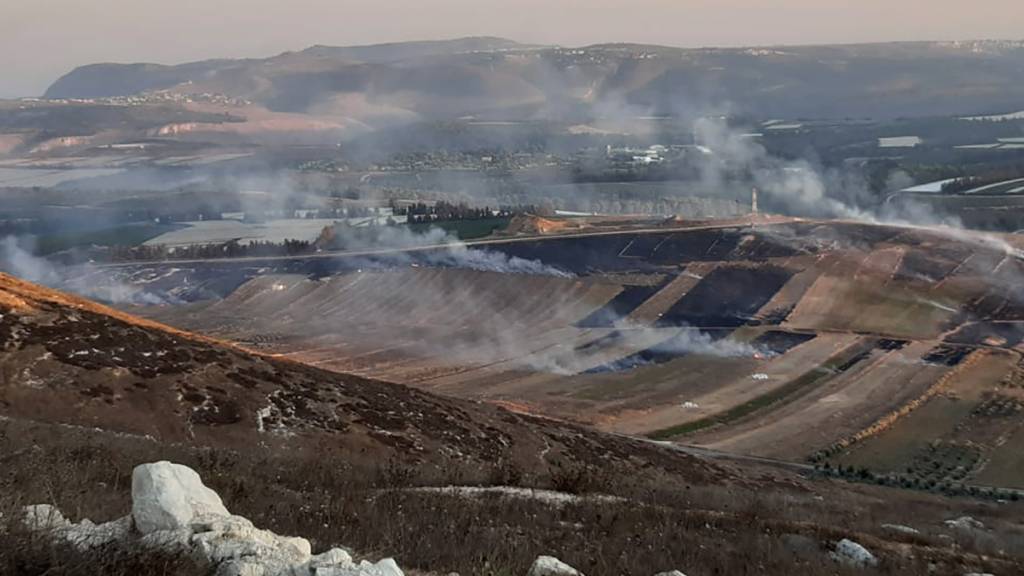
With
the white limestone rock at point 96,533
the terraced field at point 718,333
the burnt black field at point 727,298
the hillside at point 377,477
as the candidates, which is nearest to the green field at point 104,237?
the terraced field at point 718,333

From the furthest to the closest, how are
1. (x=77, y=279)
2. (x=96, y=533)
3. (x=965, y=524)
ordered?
1. (x=77, y=279)
2. (x=965, y=524)
3. (x=96, y=533)

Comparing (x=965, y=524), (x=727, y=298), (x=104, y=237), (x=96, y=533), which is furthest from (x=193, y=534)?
(x=104, y=237)

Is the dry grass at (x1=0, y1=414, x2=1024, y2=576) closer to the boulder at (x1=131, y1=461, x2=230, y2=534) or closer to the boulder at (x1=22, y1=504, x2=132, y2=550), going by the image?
the boulder at (x1=22, y1=504, x2=132, y2=550)

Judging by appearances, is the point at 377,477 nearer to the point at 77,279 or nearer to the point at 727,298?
the point at 727,298

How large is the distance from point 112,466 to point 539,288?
224 feet

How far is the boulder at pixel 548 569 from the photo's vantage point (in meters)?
7.59

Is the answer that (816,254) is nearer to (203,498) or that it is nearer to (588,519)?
(588,519)

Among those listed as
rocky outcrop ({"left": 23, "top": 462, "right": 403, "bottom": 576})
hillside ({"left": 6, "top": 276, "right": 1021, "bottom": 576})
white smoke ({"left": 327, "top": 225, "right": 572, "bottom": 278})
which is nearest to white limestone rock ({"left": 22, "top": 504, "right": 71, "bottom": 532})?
rocky outcrop ({"left": 23, "top": 462, "right": 403, "bottom": 576})

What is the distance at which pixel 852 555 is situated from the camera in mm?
11914

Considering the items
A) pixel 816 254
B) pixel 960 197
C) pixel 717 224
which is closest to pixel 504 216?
pixel 717 224

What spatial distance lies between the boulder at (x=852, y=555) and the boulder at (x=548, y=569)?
4918mm

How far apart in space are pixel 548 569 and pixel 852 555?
224 inches

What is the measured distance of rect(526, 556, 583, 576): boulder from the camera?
7586 mm

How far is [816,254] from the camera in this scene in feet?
259
